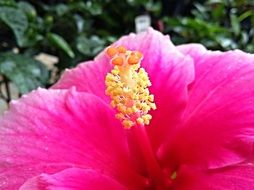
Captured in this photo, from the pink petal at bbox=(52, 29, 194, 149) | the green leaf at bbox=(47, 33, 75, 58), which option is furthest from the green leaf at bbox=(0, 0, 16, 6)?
the pink petal at bbox=(52, 29, 194, 149)

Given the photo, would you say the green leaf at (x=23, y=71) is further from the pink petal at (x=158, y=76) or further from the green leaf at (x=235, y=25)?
the green leaf at (x=235, y=25)

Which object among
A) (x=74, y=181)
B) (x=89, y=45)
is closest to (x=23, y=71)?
(x=89, y=45)

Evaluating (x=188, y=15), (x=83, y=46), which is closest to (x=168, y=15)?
(x=188, y=15)

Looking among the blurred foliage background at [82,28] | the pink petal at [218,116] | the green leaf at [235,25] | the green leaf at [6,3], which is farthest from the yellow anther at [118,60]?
the green leaf at [235,25]

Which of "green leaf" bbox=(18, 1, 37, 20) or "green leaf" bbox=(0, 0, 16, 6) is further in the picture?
"green leaf" bbox=(18, 1, 37, 20)

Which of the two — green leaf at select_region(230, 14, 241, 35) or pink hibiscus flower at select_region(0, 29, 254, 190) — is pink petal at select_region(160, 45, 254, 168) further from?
green leaf at select_region(230, 14, 241, 35)

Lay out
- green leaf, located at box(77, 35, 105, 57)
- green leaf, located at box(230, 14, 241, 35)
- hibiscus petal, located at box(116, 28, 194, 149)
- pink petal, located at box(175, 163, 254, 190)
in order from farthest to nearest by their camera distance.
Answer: green leaf, located at box(230, 14, 241, 35), green leaf, located at box(77, 35, 105, 57), hibiscus petal, located at box(116, 28, 194, 149), pink petal, located at box(175, 163, 254, 190)
